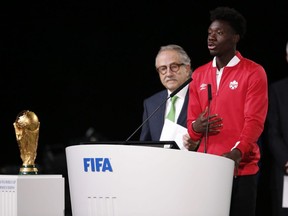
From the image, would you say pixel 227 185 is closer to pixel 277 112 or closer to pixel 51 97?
pixel 277 112

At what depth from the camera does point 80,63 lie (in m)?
6.46

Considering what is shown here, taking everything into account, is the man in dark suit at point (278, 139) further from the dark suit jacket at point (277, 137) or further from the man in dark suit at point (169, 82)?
the man in dark suit at point (169, 82)

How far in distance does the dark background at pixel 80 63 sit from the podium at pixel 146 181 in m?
3.27

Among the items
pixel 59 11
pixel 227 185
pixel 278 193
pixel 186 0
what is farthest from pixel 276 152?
pixel 59 11

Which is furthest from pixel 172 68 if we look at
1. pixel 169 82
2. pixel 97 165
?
pixel 97 165

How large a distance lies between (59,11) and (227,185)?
3.87 m

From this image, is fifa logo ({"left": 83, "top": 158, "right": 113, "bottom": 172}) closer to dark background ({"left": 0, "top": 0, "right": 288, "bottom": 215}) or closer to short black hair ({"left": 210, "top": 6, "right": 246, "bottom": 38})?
short black hair ({"left": 210, "top": 6, "right": 246, "bottom": 38})

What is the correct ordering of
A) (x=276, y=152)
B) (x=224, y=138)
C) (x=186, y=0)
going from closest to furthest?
(x=224, y=138) < (x=276, y=152) < (x=186, y=0)

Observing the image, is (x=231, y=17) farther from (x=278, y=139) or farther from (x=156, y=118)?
(x=278, y=139)

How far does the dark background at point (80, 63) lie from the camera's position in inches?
238

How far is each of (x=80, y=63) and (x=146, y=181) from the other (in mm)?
3966

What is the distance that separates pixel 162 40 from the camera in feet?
19.7

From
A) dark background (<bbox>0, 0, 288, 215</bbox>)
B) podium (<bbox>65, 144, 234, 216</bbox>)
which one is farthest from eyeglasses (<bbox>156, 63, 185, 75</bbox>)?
dark background (<bbox>0, 0, 288, 215</bbox>)

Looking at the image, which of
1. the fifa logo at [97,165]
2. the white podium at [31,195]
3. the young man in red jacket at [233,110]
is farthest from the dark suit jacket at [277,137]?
the fifa logo at [97,165]
